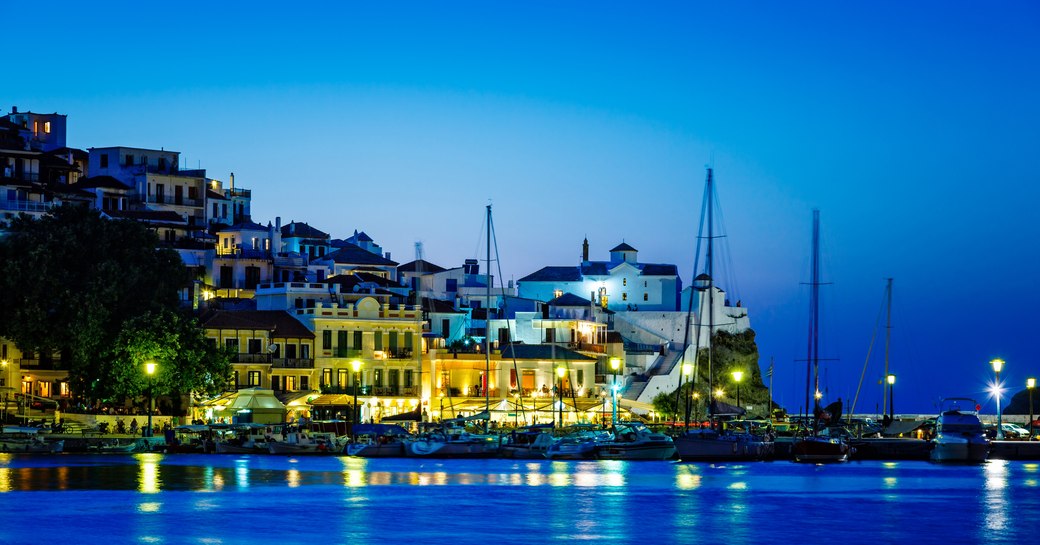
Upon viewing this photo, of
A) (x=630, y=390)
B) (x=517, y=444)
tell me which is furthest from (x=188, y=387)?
(x=630, y=390)

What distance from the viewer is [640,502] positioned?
171 feet

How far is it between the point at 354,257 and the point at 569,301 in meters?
19.2

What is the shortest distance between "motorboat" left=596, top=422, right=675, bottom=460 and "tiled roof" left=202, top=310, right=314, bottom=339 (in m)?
24.0

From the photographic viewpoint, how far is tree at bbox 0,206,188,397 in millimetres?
85312

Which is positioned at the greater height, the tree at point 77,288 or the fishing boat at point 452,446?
the tree at point 77,288

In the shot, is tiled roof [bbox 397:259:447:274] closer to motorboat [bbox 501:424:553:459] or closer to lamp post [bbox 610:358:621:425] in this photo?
lamp post [bbox 610:358:621:425]

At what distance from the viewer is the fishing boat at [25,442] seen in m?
79.4

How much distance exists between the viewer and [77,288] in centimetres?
8725

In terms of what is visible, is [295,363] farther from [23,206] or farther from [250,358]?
[23,206]

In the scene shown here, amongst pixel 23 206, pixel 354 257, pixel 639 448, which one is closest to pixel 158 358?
pixel 639 448

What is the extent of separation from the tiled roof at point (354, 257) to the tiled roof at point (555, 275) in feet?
39.3

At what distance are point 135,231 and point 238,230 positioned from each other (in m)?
33.0

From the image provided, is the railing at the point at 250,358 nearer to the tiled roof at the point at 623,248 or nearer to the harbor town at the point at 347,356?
the harbor town at the point at 347,356

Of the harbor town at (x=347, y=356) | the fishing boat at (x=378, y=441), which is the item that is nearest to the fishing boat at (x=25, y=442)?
the harbor town at (x=347, y=356)
